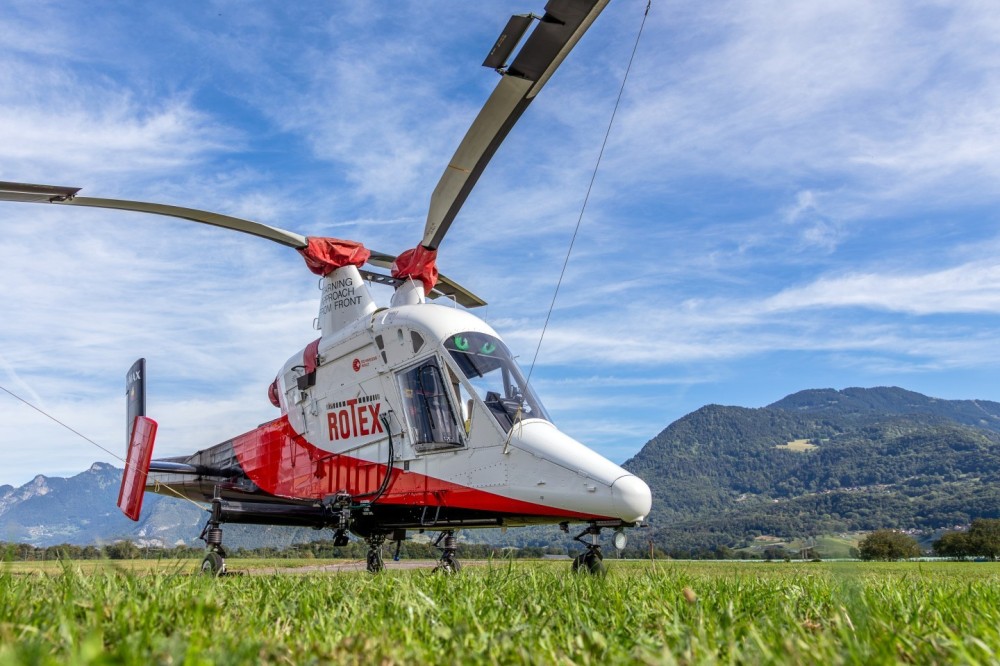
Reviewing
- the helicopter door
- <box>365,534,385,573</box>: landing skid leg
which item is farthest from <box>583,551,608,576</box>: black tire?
<box>365,534,385,573</box>: landing skid leg

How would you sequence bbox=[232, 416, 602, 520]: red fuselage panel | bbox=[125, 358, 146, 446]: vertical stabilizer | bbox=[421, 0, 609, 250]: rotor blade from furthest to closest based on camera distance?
bbox=[125, 358, 146, 446]: vertical stabilizer → bbox=[232, 416, 602, 520]: red fuselage panel → bbox=[421, 0, 609, 250]: rotor blade

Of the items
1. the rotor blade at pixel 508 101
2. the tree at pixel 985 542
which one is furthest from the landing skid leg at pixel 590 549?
the tree at pixel 985 542

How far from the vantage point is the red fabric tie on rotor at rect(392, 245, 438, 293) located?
34.6 feet

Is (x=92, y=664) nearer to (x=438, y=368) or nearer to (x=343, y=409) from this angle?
(x=438, y=368)

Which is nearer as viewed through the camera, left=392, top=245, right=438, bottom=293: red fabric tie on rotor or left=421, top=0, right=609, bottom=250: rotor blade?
left=421, top=0, right=609, bottom=250: rotor blade

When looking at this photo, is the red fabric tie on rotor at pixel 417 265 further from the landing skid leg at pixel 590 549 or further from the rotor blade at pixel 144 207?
the landing skid leg at pixel 590 549

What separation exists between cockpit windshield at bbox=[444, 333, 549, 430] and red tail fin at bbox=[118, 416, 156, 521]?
578cm

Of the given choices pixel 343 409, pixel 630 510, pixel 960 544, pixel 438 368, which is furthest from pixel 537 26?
pixel 960 544

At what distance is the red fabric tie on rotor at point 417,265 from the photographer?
10.5 m

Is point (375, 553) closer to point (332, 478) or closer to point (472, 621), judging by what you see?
point (332, 478)

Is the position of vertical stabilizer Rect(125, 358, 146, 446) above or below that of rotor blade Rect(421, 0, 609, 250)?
below

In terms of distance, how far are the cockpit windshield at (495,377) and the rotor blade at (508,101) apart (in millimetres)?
1873

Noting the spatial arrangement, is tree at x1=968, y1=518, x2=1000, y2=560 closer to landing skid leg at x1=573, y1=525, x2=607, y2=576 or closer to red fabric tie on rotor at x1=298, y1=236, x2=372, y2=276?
landing skid leg at x1=573, y1=525, x2=607, y2=576

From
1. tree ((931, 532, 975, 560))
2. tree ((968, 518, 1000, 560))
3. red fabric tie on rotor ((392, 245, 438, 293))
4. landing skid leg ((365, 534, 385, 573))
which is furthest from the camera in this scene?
tree ((931, 532, 975, 560))
